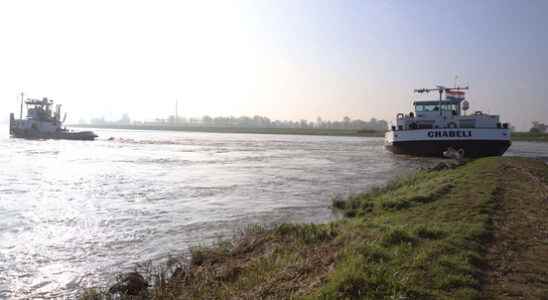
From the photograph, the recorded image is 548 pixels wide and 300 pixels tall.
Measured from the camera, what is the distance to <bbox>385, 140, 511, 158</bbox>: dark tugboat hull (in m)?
37.2

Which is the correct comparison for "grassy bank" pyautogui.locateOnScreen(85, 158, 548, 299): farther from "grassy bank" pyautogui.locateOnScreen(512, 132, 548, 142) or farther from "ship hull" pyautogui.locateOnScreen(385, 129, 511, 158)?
"grassy bank" pyautogui.locateOnScreen(512, 132, 548, 142)

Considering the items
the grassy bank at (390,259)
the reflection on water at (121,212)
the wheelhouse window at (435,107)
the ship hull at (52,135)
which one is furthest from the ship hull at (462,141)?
the ship hull at (52,135)

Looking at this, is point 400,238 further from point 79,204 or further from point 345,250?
point 79,204

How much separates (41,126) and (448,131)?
6671 cm

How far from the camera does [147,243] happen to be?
11.0m

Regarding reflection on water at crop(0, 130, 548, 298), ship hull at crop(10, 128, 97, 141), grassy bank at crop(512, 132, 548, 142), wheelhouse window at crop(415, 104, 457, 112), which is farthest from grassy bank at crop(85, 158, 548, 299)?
grassy bank at crop(512, 132, 548, 142)

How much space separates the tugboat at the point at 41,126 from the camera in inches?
2970

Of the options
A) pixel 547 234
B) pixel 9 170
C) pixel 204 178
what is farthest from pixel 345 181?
pixel 9 170

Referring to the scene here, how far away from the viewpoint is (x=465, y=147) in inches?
1474

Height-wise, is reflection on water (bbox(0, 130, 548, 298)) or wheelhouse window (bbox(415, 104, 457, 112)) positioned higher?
wheelhouse window (bbox(415, 104, 457, 112))

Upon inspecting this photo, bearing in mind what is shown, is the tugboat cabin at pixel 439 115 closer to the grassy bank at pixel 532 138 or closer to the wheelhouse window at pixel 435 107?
the wheelhouse window at pixel 435 107

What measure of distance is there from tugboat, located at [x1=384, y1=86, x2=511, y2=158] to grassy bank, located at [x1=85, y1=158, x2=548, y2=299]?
26.6 m

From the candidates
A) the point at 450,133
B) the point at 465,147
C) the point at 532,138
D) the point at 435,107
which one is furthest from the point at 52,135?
the point at 532,138

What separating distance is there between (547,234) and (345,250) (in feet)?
14.1
